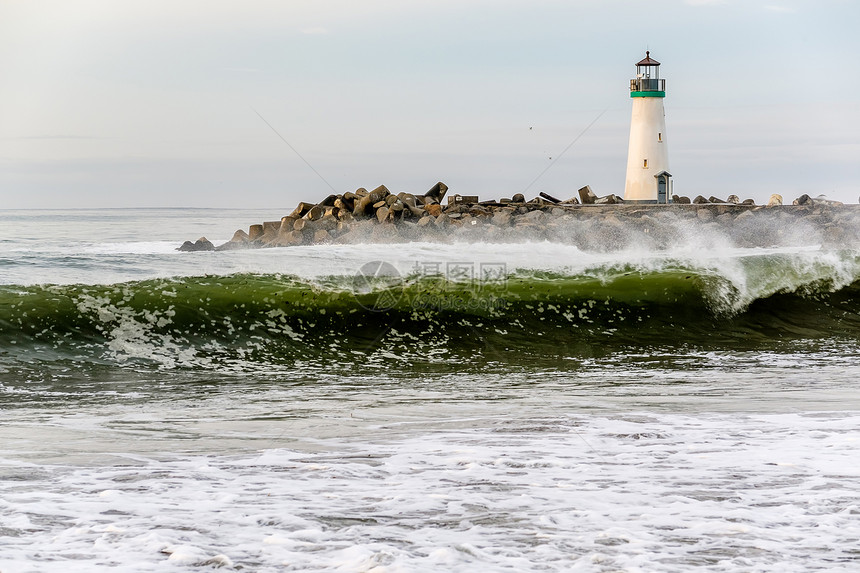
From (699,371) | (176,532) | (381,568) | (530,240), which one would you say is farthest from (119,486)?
(530,240)

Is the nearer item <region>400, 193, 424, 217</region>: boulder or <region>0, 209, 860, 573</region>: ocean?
<region>0, 209, 860, 573</region>: ocean

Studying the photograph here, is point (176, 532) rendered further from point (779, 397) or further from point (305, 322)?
point (305, 322)

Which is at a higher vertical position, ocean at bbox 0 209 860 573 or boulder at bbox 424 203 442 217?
boulder at bbox 424 203 442 217

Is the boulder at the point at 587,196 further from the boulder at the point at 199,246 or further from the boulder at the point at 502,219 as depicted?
the boulder at the point at 199,246

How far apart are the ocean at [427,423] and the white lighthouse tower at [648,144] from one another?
21.4 metres

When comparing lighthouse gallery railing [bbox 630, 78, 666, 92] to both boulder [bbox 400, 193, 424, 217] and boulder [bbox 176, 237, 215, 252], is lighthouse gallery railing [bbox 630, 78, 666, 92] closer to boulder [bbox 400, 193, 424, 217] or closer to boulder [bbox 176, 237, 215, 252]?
boulder [bbox 400, 193, 424, 217]

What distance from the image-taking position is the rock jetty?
26.9 m

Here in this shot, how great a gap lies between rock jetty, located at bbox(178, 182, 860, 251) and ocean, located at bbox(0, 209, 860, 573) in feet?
31.9

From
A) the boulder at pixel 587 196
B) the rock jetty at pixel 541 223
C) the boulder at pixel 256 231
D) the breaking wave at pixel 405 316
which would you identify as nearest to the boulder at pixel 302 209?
the rock jetty at pixel 541 223

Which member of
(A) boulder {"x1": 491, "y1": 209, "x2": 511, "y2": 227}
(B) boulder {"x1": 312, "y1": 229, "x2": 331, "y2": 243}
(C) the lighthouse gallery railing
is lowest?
(B) boulder {"x1": 312, "y1": 229, "x2": 331, "y2": 243}

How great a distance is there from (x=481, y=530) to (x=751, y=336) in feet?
34.3

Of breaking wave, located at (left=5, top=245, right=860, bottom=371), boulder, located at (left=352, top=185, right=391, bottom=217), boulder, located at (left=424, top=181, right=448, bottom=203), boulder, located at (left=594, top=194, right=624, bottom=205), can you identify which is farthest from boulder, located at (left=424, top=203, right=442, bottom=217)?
breaking wave, located at (left=5, top=245, right=860, bottom=371)

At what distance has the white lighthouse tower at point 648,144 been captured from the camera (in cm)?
3822

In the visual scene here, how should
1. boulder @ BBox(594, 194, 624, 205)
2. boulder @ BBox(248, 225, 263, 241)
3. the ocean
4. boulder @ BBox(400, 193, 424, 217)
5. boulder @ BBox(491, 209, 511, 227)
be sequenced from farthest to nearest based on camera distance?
boulder @ BBox(594, 194, 624, 205), boulder @ BBox(248, 225, 263, 241), boulder @ BBox(491, 209, 511, 227), boulder @ BBox(400, 193, 424, 217), the ocean
